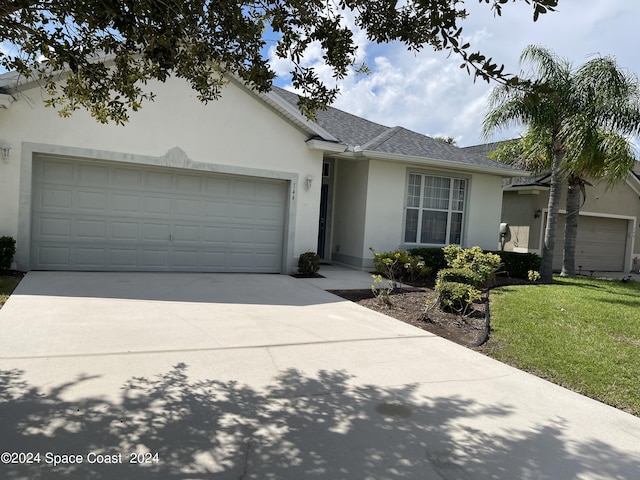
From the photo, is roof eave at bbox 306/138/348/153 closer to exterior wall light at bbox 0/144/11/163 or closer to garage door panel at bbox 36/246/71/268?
garage door panel at bbox 36/246/71/268

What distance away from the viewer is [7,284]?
7945 millimetres

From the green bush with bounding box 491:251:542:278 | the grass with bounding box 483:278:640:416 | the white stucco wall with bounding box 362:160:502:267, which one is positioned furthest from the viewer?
the green bush with bounding box 491:251:542:278

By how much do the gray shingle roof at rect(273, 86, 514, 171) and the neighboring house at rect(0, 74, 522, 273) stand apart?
100 mm

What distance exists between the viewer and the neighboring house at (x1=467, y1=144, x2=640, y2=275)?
17141mm

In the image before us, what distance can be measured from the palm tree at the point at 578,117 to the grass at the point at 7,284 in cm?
1178

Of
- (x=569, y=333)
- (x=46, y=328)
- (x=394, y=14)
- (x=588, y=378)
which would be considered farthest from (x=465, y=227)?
(x=46, y=328)

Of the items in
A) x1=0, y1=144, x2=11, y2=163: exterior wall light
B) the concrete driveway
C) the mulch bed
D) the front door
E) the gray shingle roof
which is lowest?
the concrete driveway

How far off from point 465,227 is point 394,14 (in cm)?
1045

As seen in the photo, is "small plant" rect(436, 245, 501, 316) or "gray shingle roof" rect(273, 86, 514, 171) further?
"gray shingle roof" rect(273, 86, 514, 171)

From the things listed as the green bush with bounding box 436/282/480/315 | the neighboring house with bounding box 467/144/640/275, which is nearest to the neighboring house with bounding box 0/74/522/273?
the neighboring house with bounding box 467/144/640/275

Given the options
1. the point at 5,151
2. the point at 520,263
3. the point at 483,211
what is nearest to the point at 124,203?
the point at 5,151

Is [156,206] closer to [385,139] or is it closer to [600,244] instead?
[385,139]

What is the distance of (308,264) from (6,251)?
6301 millimetres

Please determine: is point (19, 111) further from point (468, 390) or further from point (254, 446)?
point (468, 390)
